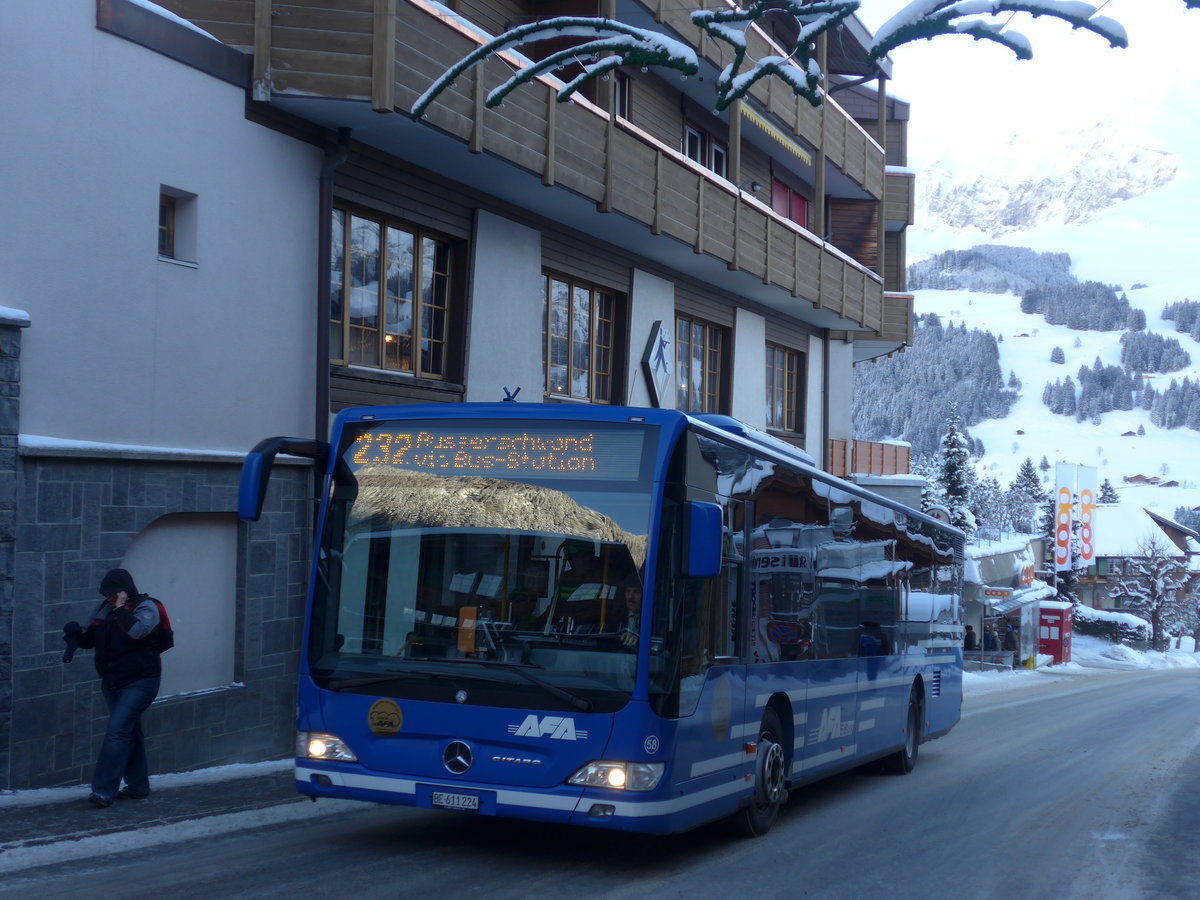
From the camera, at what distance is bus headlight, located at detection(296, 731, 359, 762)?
8078 mm

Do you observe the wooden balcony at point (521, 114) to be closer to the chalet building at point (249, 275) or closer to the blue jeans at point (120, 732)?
the chalet building at point (249, 275)

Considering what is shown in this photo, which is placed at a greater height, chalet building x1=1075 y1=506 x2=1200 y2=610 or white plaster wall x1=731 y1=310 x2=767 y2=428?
white plaster wall x1=731 y1=310 x2=767 y2=428

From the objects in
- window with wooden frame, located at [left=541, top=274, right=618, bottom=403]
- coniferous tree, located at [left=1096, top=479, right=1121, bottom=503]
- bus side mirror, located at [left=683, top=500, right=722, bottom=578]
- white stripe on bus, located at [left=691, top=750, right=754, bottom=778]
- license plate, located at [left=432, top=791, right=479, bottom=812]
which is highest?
window with wooden frame, located at [left=541, top=274, right=618, bottom=403]

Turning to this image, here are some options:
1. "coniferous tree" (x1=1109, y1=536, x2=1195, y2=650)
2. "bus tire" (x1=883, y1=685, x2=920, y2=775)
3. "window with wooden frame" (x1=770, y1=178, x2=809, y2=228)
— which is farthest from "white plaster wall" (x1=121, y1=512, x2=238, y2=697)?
"coniferous tree" (x1=1109, y1=536, x2=1195, y2=650)

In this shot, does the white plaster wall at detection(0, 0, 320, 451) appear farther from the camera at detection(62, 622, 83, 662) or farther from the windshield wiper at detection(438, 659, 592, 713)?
the windshield wiper at detection(438, 659, 592, 713)

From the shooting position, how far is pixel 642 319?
810 inches

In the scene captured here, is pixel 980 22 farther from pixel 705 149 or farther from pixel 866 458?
pixel 866 458

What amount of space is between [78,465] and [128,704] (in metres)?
2.35

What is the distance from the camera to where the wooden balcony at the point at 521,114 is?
43.0 ft

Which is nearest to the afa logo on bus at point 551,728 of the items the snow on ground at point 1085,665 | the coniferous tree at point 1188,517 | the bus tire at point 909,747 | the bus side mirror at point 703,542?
the bus side mirror at point 703,542

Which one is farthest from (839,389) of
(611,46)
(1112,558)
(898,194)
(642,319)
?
(1112,558)

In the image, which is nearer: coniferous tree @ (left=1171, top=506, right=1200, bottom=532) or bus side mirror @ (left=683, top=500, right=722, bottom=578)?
bus side mirror @ (left=683, top=500, right=722, bottom=578)

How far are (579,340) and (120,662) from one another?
1076 centimetres

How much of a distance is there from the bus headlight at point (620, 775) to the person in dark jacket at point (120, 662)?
3547 millimetres
